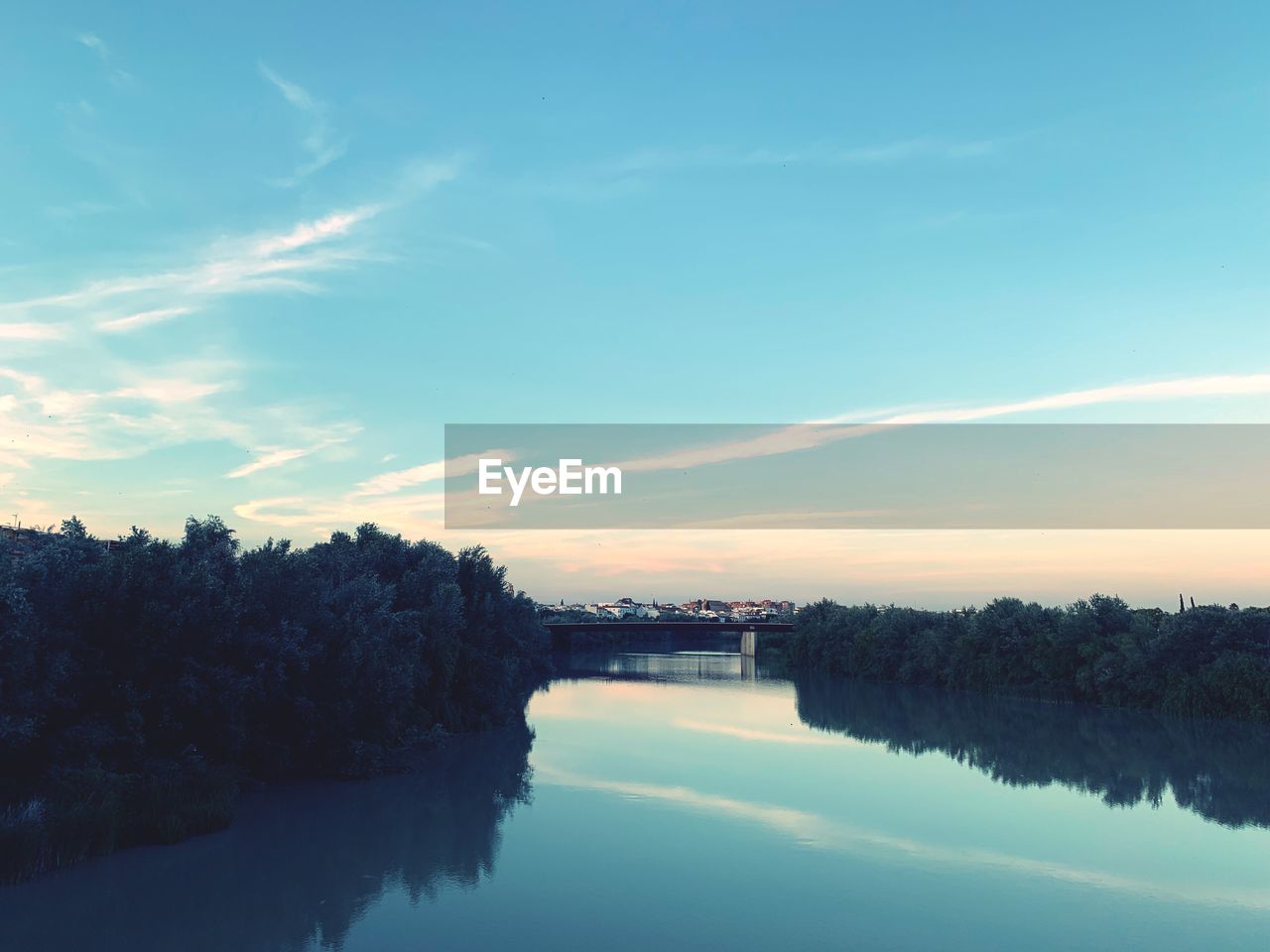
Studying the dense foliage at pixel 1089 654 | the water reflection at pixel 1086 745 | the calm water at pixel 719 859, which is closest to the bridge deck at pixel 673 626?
the dense foliage at pixel 1089 654

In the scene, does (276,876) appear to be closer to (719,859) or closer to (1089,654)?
(719,859)

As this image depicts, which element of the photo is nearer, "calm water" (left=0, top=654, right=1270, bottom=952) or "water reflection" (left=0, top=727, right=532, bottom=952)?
"water reflection" (left=0, top=727, right=532, bottom=952)

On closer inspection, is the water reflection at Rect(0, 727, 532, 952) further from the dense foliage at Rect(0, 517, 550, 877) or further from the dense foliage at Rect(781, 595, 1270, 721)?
the dense foliage at Rect(781, 595, 1270, 721)

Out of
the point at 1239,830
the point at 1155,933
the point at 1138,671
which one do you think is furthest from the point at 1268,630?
Answer: the point at 1155,933

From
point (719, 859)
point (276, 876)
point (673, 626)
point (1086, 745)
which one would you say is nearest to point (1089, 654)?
point (1086, 745)

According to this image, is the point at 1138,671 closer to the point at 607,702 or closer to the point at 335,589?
the point at 607,702

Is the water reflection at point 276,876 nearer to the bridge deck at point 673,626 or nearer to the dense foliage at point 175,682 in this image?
the dense foliage at point 175,682

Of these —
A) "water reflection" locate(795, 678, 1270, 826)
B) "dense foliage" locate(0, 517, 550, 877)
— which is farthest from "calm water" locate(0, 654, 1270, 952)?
"dense foliage" locate(0, 517, 550, 877)
